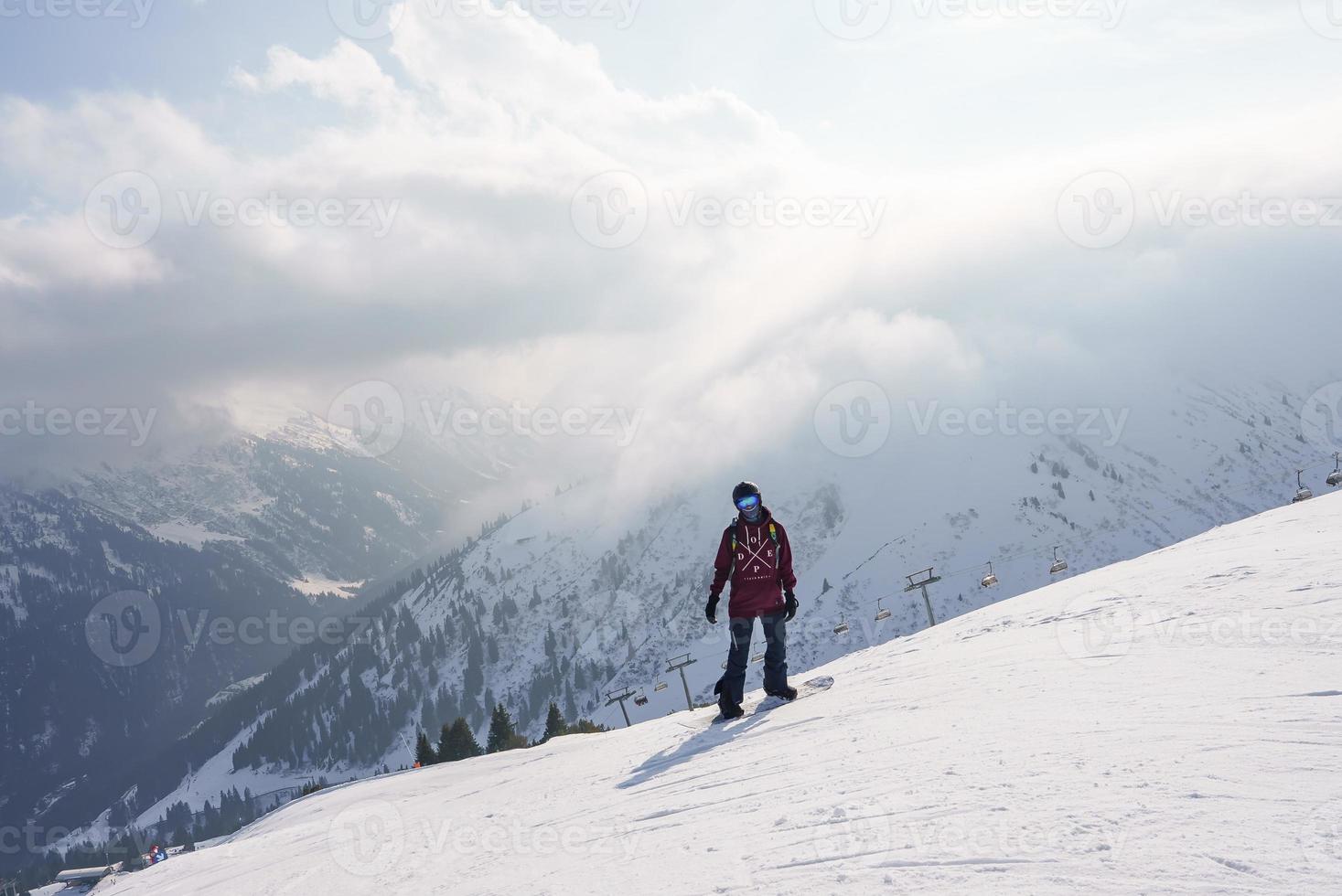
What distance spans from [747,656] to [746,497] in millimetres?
2285

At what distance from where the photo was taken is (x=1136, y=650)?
8422 millimetres

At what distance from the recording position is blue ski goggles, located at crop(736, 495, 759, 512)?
428 inches

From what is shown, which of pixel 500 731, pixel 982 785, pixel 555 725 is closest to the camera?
pixel 982 785

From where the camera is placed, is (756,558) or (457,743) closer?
(756,558)

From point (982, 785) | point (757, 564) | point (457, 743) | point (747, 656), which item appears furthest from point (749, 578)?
point (457, 743)

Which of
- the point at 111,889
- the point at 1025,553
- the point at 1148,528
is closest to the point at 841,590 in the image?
the point at 1025,553

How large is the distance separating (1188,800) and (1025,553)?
196 metres

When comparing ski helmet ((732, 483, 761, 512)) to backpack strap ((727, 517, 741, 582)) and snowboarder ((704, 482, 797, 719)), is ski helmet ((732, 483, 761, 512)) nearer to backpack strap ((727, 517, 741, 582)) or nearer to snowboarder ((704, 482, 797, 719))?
snowboarder ((704, 482, 797, 719))

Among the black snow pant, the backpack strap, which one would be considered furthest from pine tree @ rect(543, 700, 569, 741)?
the backpack strap

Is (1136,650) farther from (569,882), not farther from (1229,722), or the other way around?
(569,882)

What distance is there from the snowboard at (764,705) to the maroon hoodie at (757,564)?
A: 1.31 meters

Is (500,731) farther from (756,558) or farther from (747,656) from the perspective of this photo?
(756,558)

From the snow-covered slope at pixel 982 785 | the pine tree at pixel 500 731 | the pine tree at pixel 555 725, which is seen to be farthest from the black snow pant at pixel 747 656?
the pine tree at pixel 555 725

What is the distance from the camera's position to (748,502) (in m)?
10.9
